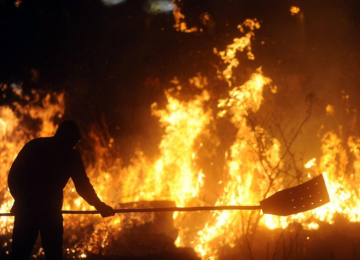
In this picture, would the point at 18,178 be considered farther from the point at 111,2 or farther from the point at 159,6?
the point at 111,2

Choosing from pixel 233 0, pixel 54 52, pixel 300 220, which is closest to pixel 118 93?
pixel 54 52

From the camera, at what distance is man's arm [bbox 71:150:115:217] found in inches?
162

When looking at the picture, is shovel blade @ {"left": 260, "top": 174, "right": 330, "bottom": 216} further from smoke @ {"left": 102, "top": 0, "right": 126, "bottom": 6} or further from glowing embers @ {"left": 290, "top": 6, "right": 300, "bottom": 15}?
smoke @ {"left": 102, "top": 0, "right": 126, "bottom": 6}

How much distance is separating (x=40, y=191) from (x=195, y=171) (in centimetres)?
804

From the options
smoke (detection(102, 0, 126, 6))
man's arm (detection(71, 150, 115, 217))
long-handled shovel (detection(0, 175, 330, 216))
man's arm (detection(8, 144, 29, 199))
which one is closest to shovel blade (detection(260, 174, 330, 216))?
long-handled shovel (detection(0, 175, 330, 216))

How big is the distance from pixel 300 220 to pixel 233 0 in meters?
7.27

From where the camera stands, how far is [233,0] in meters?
11.7

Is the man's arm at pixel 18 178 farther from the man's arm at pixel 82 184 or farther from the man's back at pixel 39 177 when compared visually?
the man's arm at pixel 82 184

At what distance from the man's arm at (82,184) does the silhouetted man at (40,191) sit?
0.48 ft

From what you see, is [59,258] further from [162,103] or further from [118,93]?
[118,93]

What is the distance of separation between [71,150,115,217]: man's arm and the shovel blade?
204cm

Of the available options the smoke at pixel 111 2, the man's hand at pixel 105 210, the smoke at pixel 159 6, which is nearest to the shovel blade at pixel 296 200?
the man's hand at pixel 105 210

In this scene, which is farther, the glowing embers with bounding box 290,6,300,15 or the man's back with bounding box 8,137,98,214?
the glowing embers with bounding box 290,6,300,15

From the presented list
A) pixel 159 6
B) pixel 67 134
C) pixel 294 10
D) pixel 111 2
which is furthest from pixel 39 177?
pixel 111 2
